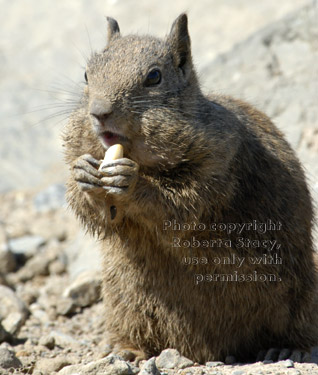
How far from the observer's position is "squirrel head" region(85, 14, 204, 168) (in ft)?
14.8

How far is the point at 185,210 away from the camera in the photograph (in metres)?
4.83

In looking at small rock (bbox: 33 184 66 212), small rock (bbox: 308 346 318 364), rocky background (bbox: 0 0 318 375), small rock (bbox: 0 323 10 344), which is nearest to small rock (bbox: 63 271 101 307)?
rocky background (bbox: 0 0 318 375)

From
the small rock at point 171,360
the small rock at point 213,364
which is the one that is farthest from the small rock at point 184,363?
the small rock at point 213,364

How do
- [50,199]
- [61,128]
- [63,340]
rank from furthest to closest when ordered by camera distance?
[50,199], [61,128], [63,340]

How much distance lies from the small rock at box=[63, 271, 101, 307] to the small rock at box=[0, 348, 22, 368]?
170 cm

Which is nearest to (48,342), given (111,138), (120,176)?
(120,176)

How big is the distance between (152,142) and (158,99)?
0.32 meters

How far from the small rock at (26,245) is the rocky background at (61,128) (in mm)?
19

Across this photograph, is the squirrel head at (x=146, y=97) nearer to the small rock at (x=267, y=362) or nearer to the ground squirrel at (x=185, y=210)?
the ground squirrel at (x=185, y=210)

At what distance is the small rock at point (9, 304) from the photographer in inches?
248

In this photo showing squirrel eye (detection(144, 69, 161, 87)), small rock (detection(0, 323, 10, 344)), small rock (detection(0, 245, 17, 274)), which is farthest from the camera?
small rock (detection(0, 245, 17, 274))

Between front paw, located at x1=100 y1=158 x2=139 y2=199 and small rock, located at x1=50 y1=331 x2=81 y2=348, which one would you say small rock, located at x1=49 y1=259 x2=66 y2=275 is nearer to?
small rock, located at x1=50 y1=331 x2=81 y2=348

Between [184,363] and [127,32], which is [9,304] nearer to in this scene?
[184,363]

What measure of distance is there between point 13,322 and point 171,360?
1.68 metres
